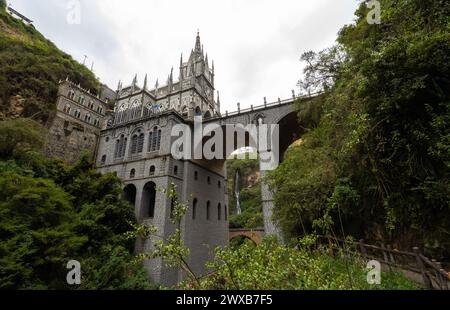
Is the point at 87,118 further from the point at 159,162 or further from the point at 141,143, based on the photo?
the point at 159,162

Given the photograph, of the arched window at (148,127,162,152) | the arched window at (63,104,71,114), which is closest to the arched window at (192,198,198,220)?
the arched window at (148,127,162,152)

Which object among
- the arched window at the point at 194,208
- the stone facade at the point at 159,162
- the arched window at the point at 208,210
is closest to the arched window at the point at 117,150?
the stone facade at the point at 159,162

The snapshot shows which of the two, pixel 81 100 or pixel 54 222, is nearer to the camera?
pixel 54 222

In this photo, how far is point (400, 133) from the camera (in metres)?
6.57

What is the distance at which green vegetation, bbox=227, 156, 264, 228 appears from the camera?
36.5 m

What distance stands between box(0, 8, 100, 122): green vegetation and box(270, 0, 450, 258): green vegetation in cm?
2979

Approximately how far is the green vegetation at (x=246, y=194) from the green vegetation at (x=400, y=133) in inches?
853

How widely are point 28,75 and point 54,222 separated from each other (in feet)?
74.1

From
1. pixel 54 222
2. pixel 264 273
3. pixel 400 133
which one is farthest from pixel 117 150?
pixel 400 133

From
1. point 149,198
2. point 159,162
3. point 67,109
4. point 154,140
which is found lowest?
point 149,198

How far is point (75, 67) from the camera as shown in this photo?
3497 centimetres

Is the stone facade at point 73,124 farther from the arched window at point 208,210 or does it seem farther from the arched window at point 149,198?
the arched window at point 208,210

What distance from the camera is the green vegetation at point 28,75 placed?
24309 millimetres
